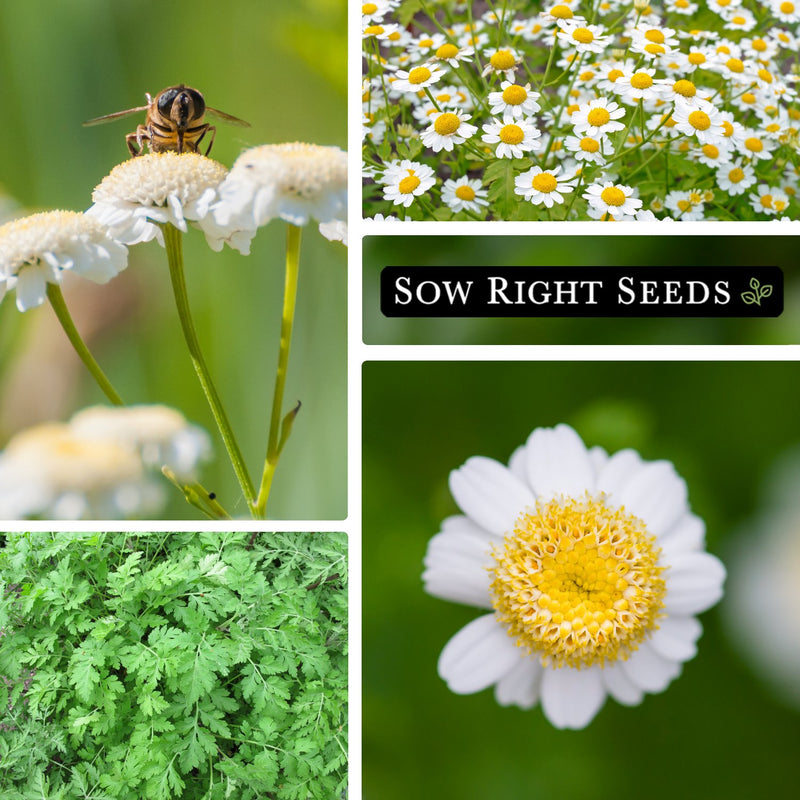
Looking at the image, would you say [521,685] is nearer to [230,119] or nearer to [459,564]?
[459,564]

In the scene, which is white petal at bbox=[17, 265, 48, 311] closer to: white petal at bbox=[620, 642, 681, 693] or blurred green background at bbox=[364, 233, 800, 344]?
blurred green background at bbox=[364, 233, 800, 344]

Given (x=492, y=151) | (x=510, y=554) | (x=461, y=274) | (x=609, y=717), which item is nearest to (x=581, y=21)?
(x=492, y=151)

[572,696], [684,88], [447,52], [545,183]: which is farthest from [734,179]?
[572,696]

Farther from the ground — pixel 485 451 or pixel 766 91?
pixel 766 91

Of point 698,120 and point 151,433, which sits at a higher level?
point 698,120

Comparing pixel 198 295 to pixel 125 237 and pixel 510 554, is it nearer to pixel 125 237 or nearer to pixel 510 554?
pixel 125 237

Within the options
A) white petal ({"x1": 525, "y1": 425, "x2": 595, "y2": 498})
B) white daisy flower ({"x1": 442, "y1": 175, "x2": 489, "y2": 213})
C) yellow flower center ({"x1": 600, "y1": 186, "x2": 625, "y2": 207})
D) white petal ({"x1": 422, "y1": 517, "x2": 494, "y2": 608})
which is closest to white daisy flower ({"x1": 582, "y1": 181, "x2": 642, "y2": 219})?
yellow flower center ({"x1": 600, "y1": 186, "x2": 625, "y2": 207})
